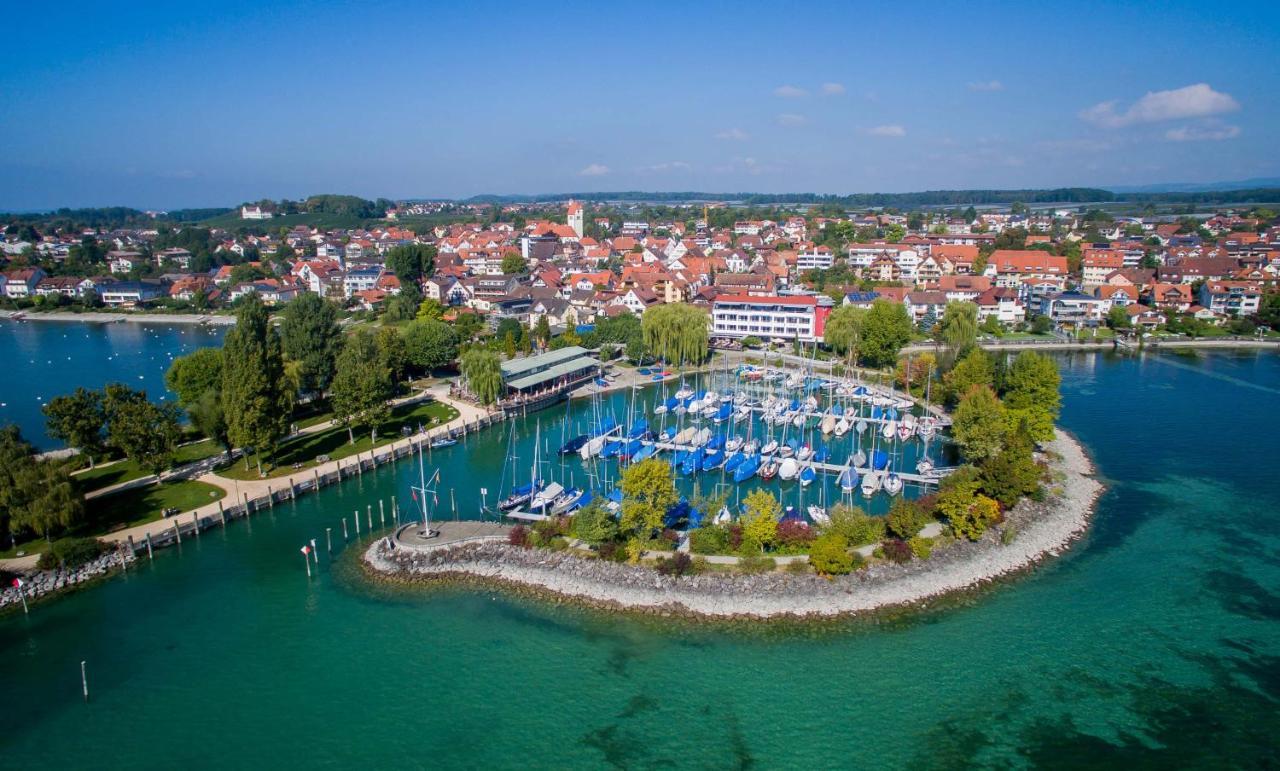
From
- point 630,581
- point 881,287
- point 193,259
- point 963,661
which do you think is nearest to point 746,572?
point 630,581

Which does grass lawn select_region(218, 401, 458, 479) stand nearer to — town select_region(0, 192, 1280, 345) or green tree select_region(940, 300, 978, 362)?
town select_region(0, 192, 1280, 345)

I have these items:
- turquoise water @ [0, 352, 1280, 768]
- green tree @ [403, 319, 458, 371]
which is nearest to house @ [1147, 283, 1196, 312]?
turquoise water @ [0, 352, 1280, 768]

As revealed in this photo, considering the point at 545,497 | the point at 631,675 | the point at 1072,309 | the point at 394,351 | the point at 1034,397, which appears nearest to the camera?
Answer: the point at 631,675

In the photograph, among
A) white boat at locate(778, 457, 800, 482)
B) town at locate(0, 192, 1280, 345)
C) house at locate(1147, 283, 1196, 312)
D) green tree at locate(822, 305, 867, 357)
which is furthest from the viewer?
house at locate(1147, 283, 1196, 312)

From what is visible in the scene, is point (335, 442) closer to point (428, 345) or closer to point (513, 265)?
Answer: point (428, 345)

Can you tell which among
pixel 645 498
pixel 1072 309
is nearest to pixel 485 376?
pixel 645 498

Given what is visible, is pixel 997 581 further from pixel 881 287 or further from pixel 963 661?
pixel 881 287
